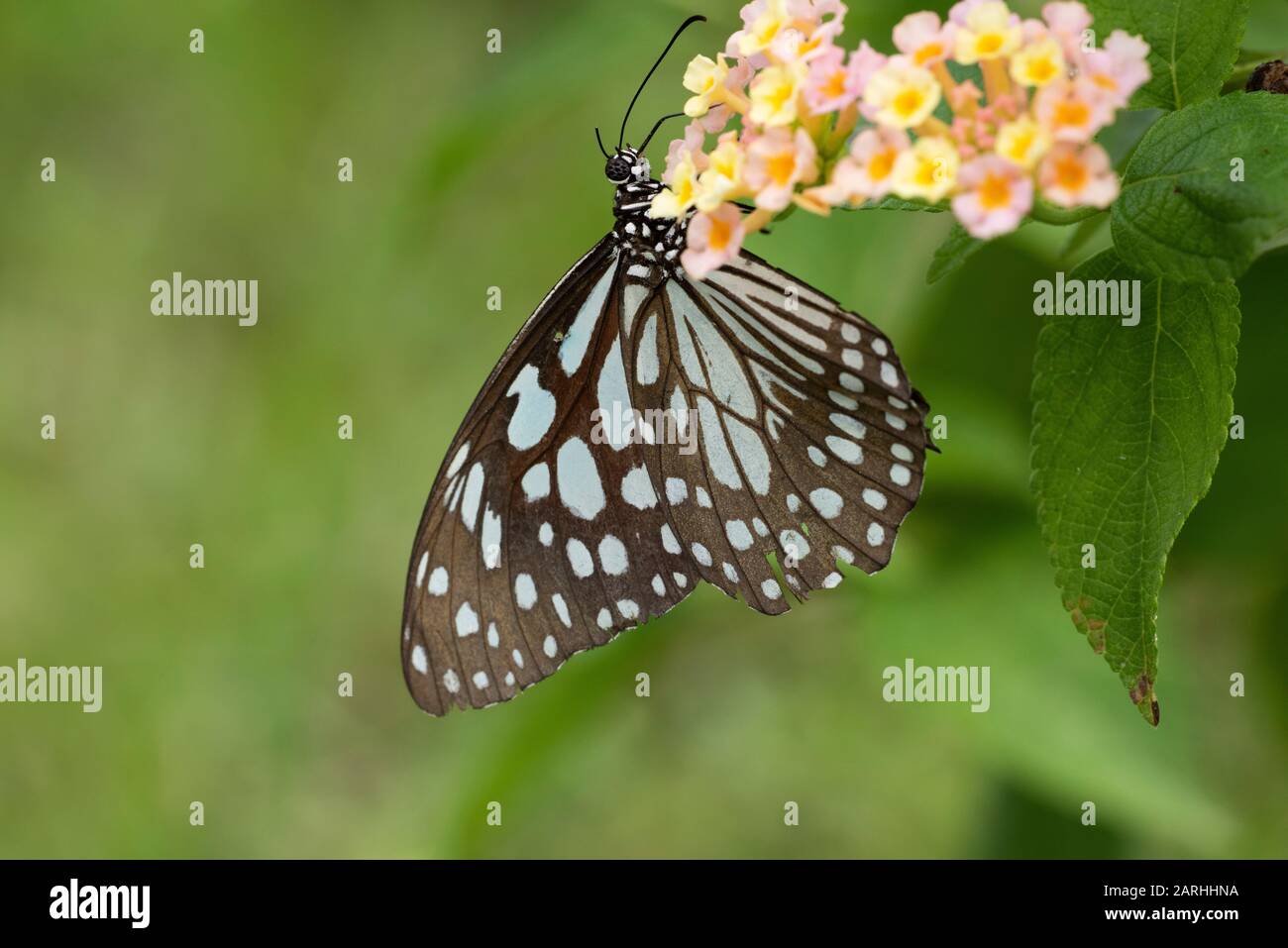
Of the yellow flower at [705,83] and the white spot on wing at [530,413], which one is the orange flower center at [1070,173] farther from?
the white spot on wing at [530,413]

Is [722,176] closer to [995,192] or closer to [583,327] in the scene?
[995,192]

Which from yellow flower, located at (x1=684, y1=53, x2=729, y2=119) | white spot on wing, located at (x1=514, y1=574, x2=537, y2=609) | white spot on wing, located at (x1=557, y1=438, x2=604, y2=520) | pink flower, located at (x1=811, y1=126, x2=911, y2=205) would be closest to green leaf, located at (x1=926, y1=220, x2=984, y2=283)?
pink flower, located at (x1=811, y1=126, x2=911, y2=205)

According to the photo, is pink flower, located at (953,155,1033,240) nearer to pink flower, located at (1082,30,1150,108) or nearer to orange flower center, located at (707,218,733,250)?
pink flower, located at (1082,30,1150,108)

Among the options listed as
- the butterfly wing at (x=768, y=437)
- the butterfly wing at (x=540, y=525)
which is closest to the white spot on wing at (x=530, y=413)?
the butterfly wing at (x=540, y=525)

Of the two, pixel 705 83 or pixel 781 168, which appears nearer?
pixel 781 168

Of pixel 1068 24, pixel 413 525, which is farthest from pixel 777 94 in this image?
pixel 413 525
